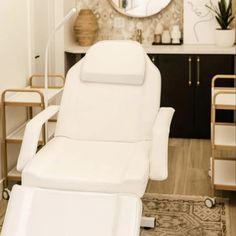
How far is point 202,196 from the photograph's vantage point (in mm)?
3711

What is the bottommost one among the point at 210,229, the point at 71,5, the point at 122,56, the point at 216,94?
the point at 210,229

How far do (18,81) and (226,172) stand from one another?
1.61 meters

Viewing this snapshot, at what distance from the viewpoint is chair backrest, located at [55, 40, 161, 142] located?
3.26 m

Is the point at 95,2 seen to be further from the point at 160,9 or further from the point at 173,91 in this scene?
the point at 173,91

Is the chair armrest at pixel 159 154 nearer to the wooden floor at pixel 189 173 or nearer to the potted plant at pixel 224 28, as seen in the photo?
the wooden floor at pixel 189 173

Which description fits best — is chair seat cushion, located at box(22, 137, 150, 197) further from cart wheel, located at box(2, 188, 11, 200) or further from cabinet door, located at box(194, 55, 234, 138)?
cabinet door, located at box(194, 55, 234, 138)

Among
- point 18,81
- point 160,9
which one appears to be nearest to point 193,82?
point 160,9

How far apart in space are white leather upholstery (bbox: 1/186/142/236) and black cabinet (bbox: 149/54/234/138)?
248 centimetres

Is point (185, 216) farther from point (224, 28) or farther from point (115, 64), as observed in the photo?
point (224, 28)

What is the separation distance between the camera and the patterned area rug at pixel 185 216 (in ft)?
10.6

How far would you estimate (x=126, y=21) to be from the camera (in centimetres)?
536

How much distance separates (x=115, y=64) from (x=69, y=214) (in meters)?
1.10

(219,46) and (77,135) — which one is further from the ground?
(219,46)

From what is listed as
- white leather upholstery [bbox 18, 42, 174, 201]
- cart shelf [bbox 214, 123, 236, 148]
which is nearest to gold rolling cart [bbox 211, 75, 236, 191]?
cart shelf [bbox 214, 123, 236, 148]
